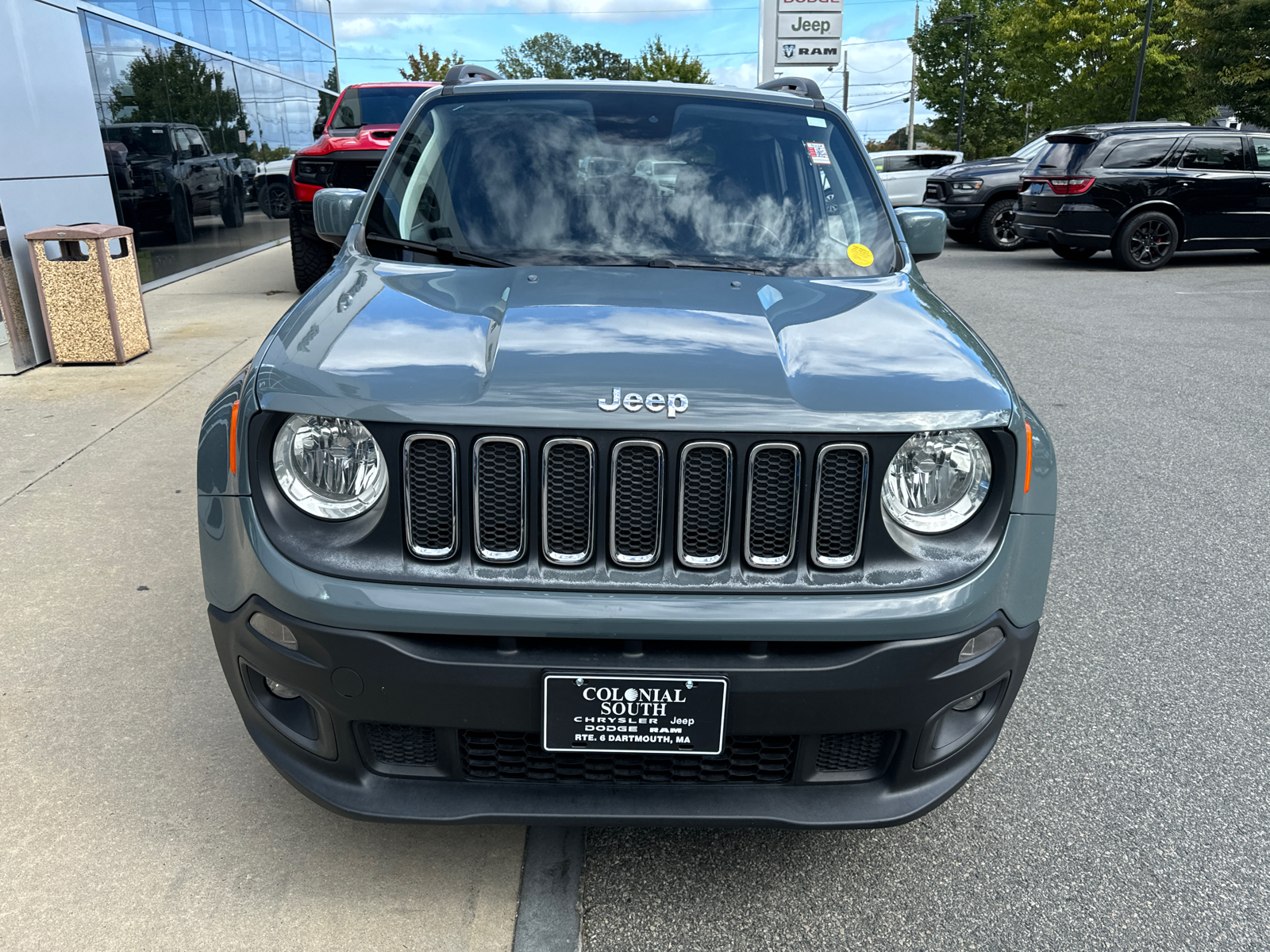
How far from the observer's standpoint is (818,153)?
335cm

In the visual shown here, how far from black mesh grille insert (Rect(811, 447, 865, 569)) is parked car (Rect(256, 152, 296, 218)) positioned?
1524cm

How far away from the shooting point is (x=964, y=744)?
216cm

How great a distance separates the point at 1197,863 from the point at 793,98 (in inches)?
101

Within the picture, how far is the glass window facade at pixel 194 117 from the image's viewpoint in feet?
34.3

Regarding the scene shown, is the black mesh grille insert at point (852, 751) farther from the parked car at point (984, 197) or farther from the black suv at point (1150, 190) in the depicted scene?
the parked car at point (984, 197)

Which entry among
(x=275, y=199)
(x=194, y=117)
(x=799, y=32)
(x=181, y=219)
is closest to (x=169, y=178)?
(x=181, y=219)

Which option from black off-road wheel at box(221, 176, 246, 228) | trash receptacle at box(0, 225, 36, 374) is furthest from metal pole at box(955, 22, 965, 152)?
trash receptacle at box(0, 225, 36, 374)

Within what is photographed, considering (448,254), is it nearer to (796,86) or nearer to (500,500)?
(500,500)

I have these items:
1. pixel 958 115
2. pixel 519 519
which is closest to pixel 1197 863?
pixel 519 519

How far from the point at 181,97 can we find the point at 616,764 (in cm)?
1265

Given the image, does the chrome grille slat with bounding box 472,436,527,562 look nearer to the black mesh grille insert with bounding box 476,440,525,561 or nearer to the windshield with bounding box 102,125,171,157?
the black mesh grille insert with bounding box 476,440,525,561

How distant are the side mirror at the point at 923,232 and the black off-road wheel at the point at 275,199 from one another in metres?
14.3

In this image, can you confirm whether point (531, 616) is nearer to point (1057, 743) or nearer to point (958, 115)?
point (1057, 743)

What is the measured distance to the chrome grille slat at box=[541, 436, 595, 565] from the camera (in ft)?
6.42
